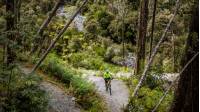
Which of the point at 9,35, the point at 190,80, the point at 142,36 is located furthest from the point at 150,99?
the point at 9,35

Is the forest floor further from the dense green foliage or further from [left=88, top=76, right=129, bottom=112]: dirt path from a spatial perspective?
the dense green foliage

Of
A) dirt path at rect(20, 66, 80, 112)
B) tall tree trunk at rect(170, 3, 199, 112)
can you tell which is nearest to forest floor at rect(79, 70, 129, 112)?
dirt path at rect(20, 66, 80, 112)

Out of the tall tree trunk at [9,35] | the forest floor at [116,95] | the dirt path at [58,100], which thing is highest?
the tall tree trunk at [9,35]

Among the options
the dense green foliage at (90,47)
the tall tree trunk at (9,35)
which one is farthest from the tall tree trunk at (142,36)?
the tall tree trunk at (9,35)

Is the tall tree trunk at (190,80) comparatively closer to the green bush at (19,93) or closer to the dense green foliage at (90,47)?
the dense green foliage at (90,47)

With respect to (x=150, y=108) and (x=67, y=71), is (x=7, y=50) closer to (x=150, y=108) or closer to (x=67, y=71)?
(x=67, y=71)

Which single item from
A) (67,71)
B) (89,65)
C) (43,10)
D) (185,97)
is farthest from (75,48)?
(185,97)

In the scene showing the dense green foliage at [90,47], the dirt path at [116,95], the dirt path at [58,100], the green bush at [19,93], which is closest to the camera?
the green bush at [19,93]

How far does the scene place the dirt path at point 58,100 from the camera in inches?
607

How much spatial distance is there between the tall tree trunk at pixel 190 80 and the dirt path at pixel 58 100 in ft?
14.7

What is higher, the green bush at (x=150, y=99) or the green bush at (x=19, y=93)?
the green bush at (x=19, y=93)

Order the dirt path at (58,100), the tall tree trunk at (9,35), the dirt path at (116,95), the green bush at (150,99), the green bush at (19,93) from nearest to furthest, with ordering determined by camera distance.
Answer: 1. the tall tree trunk at (9,35)
2. the green bush at (19,93)
3. the dirt path at (58,100)
4. the green bush at (150,99)
5. the dirt path at (116,95)

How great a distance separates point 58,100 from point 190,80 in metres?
5.58

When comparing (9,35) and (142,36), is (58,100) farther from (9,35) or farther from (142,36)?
(142,36)
